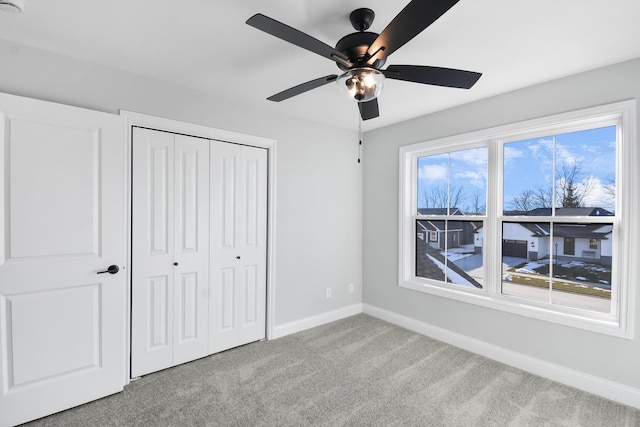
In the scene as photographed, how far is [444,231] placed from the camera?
137 inches

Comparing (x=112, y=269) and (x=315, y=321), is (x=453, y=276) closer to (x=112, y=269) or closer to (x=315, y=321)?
(x=315, y=321)

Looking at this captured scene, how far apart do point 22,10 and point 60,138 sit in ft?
2.45

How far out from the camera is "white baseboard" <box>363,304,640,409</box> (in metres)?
2.23

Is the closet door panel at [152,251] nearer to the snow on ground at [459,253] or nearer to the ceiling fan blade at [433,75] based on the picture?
the ceiling fan blade at [433,75]

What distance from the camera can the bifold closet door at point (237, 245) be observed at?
2.94 m

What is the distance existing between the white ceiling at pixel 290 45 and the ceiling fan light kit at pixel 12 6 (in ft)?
0.14

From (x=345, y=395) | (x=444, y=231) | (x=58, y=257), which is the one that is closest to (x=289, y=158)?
(x=444, y=231)

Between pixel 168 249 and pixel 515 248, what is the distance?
3.20 m

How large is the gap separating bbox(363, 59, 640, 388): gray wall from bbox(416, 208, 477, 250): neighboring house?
1.21 feet

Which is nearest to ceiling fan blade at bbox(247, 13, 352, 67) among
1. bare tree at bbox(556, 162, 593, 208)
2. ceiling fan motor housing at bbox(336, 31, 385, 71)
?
ceiling fan motor housing at bbox(336, 31, 385, 71)

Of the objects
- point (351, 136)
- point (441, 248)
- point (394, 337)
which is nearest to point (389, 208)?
point (441, 248)

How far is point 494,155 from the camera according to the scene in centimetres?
297

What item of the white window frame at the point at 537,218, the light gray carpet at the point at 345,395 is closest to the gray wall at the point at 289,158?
the white window frame at the point at 537,218

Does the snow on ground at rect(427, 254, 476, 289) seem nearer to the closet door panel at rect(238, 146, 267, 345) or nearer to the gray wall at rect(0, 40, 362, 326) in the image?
the gray wall at rect(0, 40, 362, 326)
